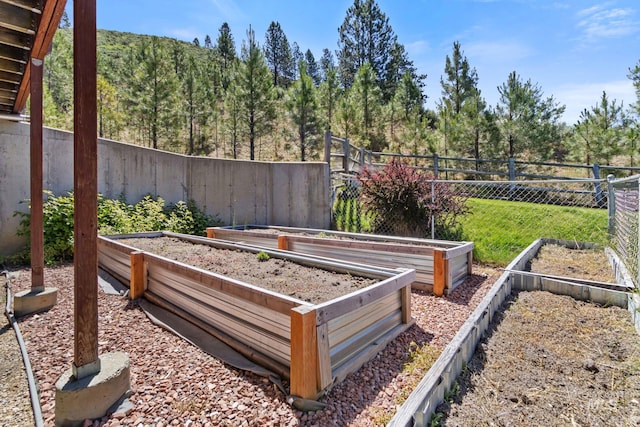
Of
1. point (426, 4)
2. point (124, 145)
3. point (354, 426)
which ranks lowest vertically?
point (354, 426)

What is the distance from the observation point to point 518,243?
5.50 meters

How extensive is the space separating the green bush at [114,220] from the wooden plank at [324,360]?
5.02 m

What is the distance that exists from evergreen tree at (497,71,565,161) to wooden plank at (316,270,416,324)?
11394 mm

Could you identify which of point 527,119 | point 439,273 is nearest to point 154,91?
point 439,273

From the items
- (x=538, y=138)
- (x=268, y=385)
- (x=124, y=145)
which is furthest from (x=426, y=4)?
(x=268, y=385)

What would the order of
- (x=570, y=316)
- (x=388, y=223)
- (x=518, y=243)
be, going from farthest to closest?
(x=388, y=223)
(x=518, y=243)
(x=570, y=316)

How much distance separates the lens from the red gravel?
5.48 feet

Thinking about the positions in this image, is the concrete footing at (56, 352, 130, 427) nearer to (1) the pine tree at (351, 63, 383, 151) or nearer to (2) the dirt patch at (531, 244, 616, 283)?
(2) the dirt patch at (531, 244, 616, 283)

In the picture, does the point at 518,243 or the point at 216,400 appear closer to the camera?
the point at 216,400

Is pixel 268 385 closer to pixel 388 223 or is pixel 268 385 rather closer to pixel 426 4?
pixel 388 223

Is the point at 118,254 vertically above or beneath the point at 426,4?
beneath

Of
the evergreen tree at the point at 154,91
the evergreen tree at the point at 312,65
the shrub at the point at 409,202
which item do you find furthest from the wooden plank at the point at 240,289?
the evergreen tree at the point at 312,65

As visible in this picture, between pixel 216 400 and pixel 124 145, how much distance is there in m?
6.34

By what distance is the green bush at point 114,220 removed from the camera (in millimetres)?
5129
